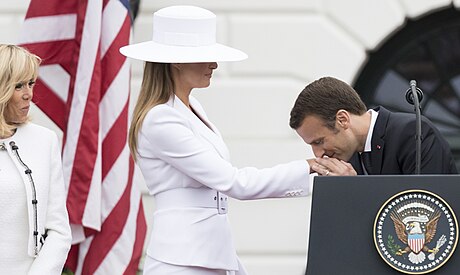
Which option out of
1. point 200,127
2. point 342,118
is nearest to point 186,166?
point 200,127

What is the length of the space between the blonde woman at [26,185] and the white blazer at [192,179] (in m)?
0.35

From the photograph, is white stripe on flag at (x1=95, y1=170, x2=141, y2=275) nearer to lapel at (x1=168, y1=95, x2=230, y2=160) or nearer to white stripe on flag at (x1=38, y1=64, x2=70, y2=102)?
white stripe on flag at (x1=38, y1=64, x2=70, y2=102)

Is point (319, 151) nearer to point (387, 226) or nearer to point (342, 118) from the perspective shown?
point (342, 118)

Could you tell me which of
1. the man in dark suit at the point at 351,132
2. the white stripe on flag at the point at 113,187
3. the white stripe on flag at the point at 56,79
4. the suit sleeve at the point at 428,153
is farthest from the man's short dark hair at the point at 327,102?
the white stripe on flag at the point at 56,79

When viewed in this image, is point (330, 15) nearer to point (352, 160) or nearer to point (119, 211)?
point (119, 211)

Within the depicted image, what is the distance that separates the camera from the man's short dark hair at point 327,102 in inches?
220

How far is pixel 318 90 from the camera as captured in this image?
18.4ft

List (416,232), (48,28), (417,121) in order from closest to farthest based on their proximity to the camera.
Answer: (416,232) < (417,121) < (48,28)

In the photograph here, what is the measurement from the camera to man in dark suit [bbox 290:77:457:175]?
18.0 ft

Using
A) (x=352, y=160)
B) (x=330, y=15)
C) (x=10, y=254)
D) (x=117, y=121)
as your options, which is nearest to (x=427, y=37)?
(x=330, y=15)

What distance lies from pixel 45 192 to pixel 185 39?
78 centimetres

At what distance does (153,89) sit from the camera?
18.6 ft

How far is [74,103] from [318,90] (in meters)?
2.48

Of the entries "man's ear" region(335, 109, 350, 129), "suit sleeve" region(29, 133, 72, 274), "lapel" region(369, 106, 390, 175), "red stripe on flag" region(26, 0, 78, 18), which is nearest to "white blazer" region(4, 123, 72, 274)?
"suit sleeve" region(29, 133, 72, 274)
